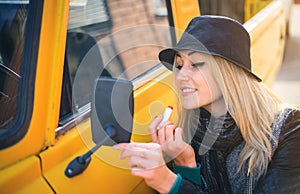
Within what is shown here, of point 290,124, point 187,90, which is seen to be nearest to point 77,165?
point 187,90

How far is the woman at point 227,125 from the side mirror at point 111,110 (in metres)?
0.33

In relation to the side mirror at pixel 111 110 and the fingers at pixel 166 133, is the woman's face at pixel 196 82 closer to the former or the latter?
the fingers at pixel 166 133

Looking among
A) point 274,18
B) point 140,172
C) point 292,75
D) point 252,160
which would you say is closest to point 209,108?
point 252,160

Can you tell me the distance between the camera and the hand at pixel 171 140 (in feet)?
4.87

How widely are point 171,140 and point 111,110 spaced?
1.39ft

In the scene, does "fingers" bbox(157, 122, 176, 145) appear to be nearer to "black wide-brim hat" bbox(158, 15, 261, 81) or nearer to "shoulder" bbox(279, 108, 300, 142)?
"black wide-brim hat" bbox(158, 15, 261, 81)

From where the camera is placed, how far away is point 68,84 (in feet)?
4.93

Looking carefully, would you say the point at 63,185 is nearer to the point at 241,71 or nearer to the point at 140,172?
the point at 140,172

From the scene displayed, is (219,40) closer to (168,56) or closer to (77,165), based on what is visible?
(168,56)

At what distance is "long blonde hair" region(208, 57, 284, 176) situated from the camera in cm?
152

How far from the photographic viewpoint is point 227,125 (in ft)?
5.28

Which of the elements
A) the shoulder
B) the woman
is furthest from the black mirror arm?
the shoulder

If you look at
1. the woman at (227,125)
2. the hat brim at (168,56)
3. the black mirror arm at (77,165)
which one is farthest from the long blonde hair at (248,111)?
the black mirror arm at (77,165)

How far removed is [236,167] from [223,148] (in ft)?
0.30
